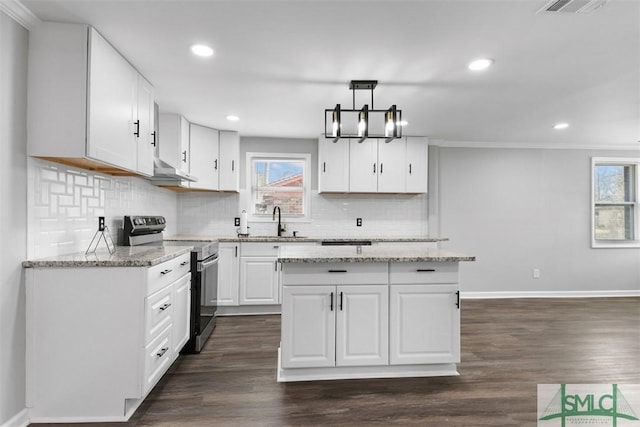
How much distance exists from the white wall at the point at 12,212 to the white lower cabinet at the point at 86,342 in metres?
0.06

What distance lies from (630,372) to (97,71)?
13.9 feet

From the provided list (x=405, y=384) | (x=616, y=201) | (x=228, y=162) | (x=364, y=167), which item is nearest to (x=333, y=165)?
(x=364, y=167)

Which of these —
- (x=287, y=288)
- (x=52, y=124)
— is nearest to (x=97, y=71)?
(x=52, y=124)

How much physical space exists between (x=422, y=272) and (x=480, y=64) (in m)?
1.56

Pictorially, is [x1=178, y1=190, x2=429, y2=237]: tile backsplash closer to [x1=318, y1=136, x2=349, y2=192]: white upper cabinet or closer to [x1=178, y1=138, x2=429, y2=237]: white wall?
[x1=178, y1=138, x2=429, y2=237]: white wall

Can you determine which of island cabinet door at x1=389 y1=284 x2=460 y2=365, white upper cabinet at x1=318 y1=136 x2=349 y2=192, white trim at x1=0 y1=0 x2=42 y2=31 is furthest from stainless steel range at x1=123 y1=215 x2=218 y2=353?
white upper cabinet at x1=318 y1=136 x2=349 y2=192

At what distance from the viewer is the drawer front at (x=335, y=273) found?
2447 mm

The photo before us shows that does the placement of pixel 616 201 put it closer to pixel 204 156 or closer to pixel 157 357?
pixel 204 156

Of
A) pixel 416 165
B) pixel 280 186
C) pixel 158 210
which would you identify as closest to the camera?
pixel 158 210

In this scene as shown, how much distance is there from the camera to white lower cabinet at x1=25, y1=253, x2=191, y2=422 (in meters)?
1.94

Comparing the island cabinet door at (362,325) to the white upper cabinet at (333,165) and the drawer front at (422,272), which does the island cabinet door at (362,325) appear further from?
the white upper cabinet at (333,165)

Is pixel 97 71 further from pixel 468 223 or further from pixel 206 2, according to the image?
pixel 468 223

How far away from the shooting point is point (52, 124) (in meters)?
1.96

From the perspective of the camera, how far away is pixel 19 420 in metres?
1.88
